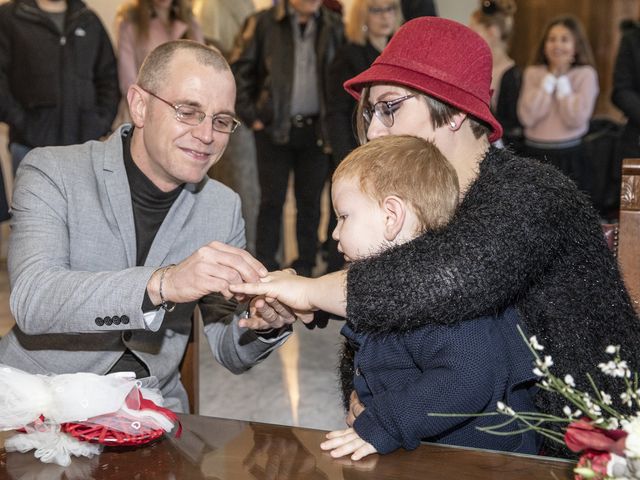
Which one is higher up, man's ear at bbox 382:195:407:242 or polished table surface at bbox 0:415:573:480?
man's ear at bbox 382:195:407:242

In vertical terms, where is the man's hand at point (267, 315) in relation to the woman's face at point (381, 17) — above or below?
below

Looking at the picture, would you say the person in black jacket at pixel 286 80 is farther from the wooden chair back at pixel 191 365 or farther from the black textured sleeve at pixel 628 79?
the wooden chair back at pixel 191 365

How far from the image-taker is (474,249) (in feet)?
5.09

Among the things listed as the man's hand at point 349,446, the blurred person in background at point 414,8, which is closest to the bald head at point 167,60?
the man's hand at point 349,446

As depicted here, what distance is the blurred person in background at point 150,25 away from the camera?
216 inches

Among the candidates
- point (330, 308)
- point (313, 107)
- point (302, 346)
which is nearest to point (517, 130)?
point (313, 107)

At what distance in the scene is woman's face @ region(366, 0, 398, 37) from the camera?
521cm

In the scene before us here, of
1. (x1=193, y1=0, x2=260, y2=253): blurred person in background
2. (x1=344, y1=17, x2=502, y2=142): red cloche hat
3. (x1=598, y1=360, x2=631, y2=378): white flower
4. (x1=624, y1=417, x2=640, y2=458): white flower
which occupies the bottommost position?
(x1=193, y1=0, x2=260, y2=253): blurred person in background

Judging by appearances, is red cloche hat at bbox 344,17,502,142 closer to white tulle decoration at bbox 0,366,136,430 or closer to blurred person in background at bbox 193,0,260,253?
white tulle decoration at bbox 0,366,136,430

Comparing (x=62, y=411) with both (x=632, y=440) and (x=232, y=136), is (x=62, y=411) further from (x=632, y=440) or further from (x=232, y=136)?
(x=232, y=136)

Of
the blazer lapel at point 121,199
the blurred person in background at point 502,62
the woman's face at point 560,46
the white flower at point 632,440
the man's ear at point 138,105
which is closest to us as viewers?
the white flower at point 632,440

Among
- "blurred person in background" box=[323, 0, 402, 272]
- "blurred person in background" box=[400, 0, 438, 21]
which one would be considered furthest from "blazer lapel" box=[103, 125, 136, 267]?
"blurred person in background" box=[400, 0, 438, 21]

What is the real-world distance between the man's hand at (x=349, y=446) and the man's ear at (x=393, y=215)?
0.40m

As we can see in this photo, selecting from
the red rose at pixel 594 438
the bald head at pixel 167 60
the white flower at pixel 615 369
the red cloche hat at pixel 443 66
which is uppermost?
the red cloche hat at pixel 443 66
